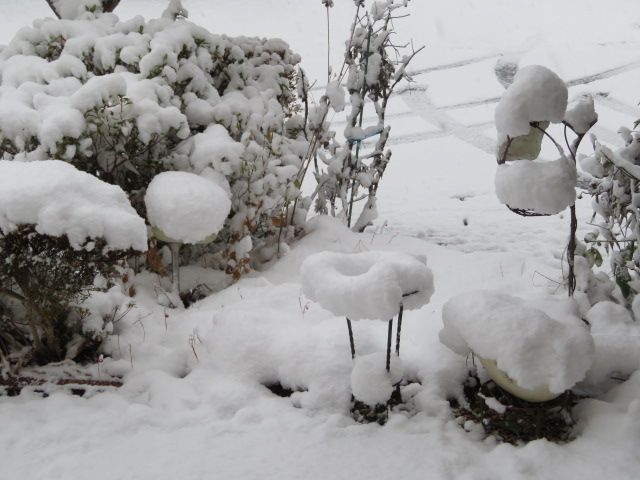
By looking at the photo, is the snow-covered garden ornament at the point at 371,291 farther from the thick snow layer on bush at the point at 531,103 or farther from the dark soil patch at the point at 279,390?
the thick snow layer on bush at the point at 531,103

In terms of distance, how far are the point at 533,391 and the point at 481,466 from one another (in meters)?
0.28

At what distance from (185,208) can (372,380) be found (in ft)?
3.85

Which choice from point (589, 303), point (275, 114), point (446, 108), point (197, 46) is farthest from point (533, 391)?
point (446, 108)

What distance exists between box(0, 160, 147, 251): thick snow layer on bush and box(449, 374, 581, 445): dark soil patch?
4.33 feet

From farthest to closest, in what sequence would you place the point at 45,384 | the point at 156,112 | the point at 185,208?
the point at 156,112 → the point at 185,208 → the point at 45,384

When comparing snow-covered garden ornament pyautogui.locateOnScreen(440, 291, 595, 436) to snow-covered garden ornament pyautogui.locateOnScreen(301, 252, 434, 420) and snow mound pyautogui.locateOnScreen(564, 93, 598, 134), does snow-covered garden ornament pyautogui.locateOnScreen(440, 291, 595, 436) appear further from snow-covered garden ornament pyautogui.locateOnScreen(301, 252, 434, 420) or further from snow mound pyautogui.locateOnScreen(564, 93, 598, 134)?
snow mound pyautogui.locateOnScreen(564, 93, 598, 134)

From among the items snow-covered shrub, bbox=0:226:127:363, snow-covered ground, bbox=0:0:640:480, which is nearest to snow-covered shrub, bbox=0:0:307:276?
snow-covered ground, bbox=0:0:640:480

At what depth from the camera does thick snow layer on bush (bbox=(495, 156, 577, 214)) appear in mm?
1797

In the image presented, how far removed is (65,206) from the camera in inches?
77.2

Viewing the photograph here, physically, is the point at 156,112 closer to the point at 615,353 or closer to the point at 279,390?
the point at 279,390

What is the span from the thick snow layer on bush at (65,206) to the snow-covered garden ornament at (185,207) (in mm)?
462

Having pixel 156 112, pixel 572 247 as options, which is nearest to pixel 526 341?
pixel 572 247

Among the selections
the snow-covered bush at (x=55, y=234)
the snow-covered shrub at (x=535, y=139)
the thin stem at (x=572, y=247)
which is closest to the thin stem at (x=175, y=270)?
the snow-covered bush at (x=55, y=234)

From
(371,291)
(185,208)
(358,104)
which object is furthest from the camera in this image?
(358,104)
